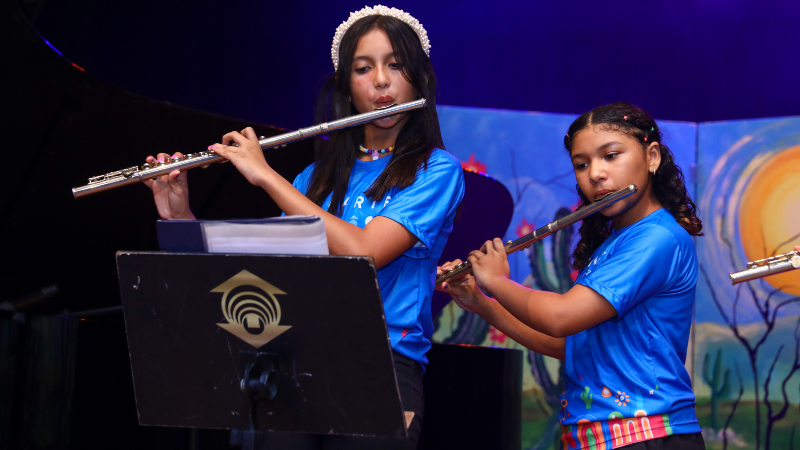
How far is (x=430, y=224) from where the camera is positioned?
1342 millimetres

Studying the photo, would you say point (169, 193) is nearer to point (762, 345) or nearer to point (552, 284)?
point (552, 284)

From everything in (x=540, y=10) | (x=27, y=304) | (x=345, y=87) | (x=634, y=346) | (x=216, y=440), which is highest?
(x=540, y=10)

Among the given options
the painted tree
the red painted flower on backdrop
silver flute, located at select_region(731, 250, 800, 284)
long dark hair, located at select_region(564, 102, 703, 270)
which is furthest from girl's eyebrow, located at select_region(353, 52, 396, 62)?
the painted tree

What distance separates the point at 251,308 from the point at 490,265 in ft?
2.39

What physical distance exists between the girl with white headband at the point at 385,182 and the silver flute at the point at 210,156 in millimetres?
36

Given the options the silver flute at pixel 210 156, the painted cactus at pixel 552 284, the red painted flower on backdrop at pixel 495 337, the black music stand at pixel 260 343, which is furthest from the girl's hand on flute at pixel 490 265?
the red painted flower on backdrop at pixel 495 337

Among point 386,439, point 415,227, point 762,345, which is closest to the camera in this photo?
point 386,439

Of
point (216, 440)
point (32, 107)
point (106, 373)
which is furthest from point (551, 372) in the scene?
point (32, 107)

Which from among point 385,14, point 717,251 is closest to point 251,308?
point 385,14

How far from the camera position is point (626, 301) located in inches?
54.6

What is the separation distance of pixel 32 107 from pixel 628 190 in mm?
1963

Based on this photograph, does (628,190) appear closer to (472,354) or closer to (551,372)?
(472,354)

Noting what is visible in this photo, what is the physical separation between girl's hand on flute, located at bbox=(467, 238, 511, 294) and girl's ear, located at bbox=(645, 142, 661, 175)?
0.39m

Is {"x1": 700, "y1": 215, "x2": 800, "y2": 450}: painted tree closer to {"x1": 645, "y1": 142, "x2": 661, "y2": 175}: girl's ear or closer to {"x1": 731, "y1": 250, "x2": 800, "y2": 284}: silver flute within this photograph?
{"x1": 731, "y1": 250, "x2": 800, "y2": 284}: silver flute
